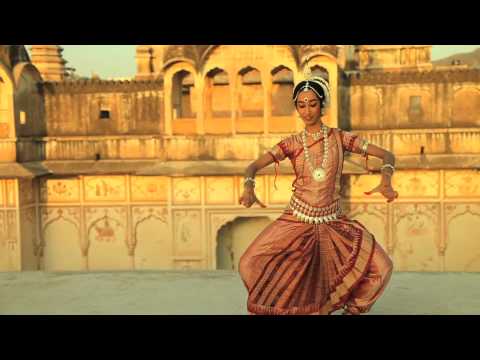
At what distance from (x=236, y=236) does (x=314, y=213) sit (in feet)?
31.8

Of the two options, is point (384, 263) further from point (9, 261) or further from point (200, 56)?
point (9, 261)

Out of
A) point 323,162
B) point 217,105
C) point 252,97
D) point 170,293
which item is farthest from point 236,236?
point 323,162

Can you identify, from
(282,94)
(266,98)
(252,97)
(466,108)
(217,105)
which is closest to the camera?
(266,98)

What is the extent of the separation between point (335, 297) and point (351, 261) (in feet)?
1.02

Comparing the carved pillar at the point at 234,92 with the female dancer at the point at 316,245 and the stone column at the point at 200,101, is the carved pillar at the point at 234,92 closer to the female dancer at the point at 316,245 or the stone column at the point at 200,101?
the stone column at the point at 200,101

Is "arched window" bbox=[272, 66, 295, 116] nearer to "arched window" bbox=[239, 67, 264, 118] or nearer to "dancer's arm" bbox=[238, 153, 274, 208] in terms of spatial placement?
"arched window" bbox=[239, 67, 264, 118]

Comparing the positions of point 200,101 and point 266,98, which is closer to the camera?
point 266,98

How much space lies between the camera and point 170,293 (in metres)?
5.82

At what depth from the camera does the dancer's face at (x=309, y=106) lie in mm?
4520

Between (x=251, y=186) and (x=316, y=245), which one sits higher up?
(x=251, y=186)

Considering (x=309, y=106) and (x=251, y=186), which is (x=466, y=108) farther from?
(x=251, y=186)

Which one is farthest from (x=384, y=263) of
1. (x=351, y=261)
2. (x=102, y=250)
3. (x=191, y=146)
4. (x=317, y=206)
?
(x=102, y=250)

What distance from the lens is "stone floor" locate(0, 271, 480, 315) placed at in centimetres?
514

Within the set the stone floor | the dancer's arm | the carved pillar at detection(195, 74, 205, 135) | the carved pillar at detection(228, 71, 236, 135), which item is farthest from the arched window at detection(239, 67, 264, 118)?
the dancer's arm
